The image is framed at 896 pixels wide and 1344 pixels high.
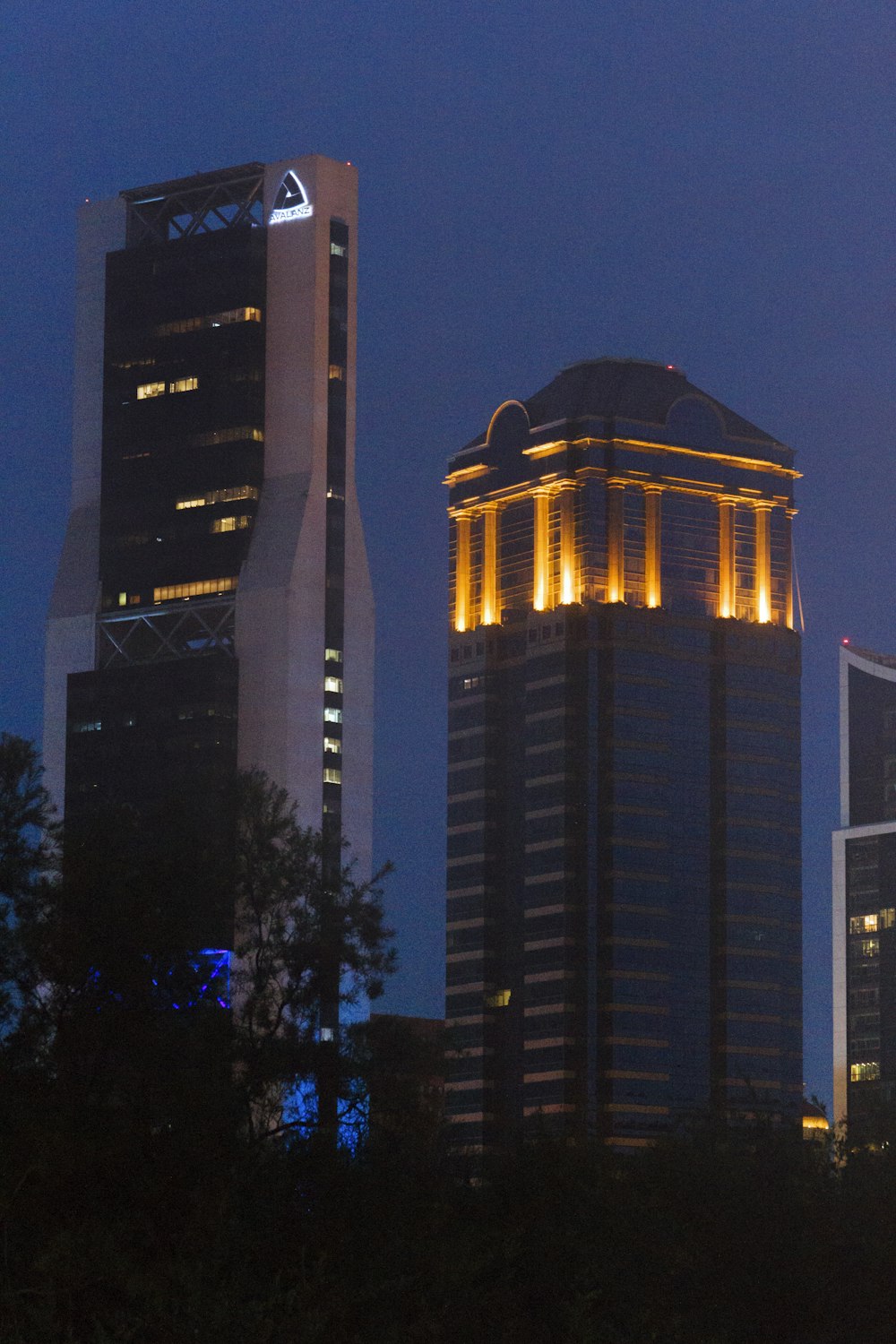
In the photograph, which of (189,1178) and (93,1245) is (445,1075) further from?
(93,1245)

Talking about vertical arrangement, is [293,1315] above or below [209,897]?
below

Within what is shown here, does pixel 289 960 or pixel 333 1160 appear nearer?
pixel 333 1160

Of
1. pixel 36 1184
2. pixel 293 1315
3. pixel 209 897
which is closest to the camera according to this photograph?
pixel 293 1315

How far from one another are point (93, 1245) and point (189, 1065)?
9.94 meters

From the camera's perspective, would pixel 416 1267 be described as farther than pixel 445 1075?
No

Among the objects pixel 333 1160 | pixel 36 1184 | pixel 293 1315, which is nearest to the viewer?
pixel 293 1315

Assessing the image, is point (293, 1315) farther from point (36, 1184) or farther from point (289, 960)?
point (289, 960)

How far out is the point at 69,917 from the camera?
78875 millimetres

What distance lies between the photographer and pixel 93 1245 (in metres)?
66.7

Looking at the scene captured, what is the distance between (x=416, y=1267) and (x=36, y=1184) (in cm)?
991

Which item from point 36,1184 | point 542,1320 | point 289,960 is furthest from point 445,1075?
point 36,1184

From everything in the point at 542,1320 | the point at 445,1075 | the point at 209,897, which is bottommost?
the point at 542,1320

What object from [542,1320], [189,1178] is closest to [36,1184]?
[189,1178]

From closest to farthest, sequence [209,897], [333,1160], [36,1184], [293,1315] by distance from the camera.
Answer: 1. [293,1315]
2. [36,1184]
3. [333,1160]
4. [209,897]
